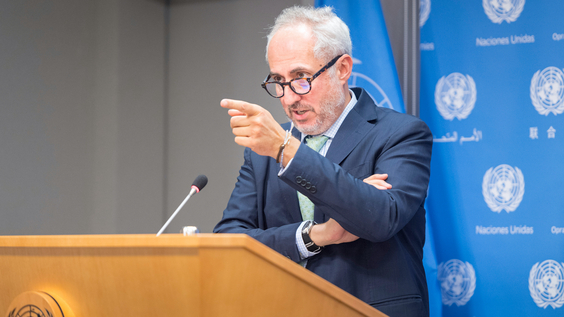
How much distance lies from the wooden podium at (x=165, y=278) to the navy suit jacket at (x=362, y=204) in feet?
1.10

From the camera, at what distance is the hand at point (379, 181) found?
1.43 metres

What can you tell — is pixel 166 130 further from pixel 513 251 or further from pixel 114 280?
pixel 114 280

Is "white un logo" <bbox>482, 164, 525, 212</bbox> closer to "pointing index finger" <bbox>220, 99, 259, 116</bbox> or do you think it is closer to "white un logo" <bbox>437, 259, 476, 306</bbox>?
"white un logo" <bbox>437, 259, 476, 306</bbox>

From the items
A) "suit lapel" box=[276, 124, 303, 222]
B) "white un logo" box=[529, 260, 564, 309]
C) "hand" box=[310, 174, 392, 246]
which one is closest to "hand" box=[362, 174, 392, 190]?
"hand" box=[310, 174, 392, 246]

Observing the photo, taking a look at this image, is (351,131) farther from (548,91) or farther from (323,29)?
(548,91)

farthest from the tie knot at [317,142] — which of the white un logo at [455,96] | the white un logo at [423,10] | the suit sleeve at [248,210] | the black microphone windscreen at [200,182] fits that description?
the white un logo at [423,10]

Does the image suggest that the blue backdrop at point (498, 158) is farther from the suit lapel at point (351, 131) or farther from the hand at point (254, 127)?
the hand at point (254, 127)

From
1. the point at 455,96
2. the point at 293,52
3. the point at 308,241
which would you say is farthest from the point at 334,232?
the point at 455,96

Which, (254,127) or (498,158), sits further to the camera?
(498,158)

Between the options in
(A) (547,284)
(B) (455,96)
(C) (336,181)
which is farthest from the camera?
(B) (455,96)

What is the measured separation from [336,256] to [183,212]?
2.75 metres

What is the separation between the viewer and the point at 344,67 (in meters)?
1.80

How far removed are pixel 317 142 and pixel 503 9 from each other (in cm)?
181

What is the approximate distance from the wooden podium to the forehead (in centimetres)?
93
